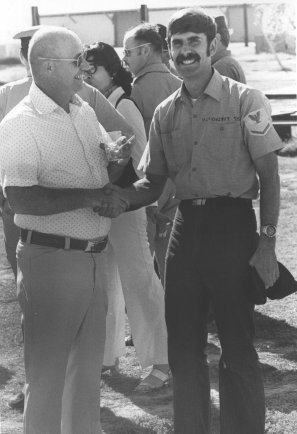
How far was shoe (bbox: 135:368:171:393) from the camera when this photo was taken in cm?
518

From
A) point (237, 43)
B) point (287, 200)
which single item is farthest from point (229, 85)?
point (237, 43)

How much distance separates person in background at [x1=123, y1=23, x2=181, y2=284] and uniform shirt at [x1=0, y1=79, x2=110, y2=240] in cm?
196

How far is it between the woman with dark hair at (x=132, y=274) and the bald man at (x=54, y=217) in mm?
1234

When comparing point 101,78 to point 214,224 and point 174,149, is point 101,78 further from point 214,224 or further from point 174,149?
point 214,224

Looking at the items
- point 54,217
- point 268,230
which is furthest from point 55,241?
point 268,230

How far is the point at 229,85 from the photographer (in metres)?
4.01

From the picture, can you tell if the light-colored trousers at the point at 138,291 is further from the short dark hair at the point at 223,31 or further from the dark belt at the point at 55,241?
the short dark hair at the point at 223,31

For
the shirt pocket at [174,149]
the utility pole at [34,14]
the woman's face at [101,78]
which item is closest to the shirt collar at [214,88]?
the shirt pocket at [174,149]

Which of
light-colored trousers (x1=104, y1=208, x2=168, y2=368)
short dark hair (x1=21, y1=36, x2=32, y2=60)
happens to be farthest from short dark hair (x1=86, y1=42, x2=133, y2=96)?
light-colored trousers (x1=104, y1=208, x2=168, y2=368)

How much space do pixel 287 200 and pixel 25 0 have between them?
4386 millimetres

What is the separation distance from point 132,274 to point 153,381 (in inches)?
23.7

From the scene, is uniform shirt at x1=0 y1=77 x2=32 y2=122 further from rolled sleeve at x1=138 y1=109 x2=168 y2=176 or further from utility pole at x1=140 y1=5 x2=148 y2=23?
utility pole at x1=140 y1=5 x2=148 y2=23

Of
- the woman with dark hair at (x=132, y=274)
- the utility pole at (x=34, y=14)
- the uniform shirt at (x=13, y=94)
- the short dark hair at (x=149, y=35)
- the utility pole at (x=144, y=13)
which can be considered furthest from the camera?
the utility pole at (x=34, y=14)

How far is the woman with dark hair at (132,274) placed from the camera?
5.16 meters
